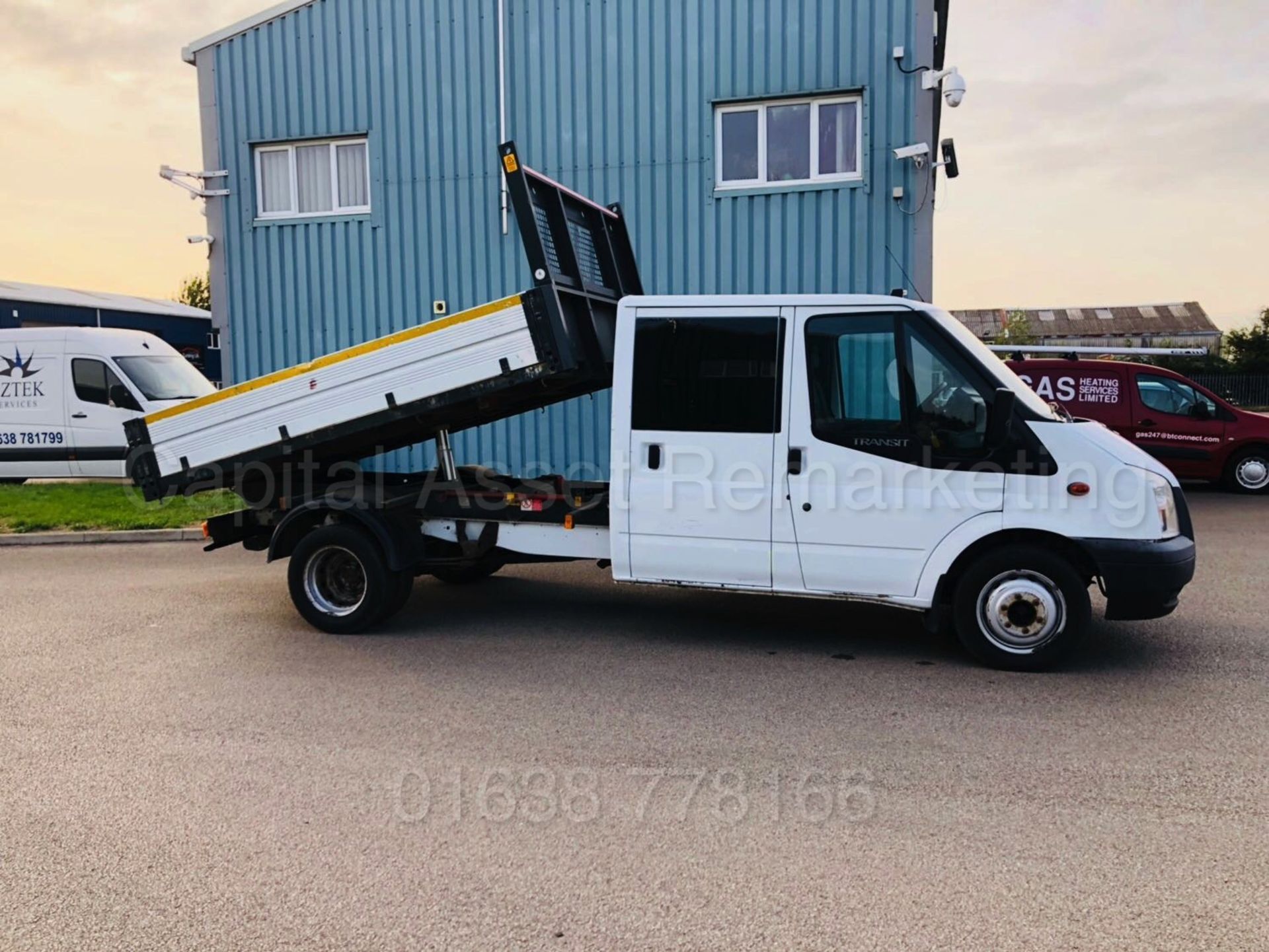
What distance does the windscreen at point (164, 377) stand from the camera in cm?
1507

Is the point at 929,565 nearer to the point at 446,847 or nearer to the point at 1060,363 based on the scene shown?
the point at 446,847

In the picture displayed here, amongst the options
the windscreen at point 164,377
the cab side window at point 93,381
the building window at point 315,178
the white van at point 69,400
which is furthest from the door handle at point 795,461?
the cab side window at point 93,381

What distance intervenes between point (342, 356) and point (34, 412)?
10780mm

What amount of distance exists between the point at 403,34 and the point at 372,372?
346 inches

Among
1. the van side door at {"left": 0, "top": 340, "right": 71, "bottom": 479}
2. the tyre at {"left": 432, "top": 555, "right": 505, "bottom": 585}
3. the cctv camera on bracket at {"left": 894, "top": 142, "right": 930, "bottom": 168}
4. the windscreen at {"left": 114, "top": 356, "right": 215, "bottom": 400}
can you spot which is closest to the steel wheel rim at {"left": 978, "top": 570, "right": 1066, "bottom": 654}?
the tyre at {"left": 432, "top": 555, "right": 505, "bottom": 585}

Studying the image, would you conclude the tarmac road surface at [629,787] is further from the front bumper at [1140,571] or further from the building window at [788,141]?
the building window at [788,141]

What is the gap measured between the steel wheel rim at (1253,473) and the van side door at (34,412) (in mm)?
16227

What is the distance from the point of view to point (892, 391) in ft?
19.6

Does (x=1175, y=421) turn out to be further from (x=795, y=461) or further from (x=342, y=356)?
(x=342, y=356)

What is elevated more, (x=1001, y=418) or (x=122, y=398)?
(x=122, y=398)

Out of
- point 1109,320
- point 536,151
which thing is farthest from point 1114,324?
point 536,151

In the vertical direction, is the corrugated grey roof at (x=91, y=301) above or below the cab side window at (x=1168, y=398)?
above

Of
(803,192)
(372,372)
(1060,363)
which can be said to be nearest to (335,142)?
(803,192)

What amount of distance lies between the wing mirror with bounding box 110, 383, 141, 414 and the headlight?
13318 mm
